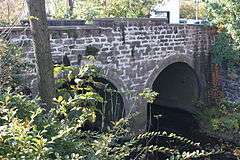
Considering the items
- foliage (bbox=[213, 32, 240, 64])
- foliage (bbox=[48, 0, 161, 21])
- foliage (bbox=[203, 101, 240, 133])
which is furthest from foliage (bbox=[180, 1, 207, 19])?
foliage (bbox=[203, 101, 240, 133])

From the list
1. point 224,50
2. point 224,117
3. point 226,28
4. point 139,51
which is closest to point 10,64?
point 139,51

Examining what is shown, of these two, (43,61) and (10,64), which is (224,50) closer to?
(10,64)

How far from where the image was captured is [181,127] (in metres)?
13.4

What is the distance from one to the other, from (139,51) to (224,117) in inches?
146

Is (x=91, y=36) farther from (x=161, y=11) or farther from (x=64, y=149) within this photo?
(x=161, y=11)

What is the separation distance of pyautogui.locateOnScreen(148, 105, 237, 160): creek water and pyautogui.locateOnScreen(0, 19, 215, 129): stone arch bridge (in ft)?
1.78

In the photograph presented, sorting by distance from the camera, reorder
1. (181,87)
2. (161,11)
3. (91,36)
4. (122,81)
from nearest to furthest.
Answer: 1. (91,36)
2. (122,81)
3. (181,87)
4. (161,11)

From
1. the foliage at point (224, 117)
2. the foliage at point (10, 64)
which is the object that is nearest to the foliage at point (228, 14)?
the foliage at point (224, 117)

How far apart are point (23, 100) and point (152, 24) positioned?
803 centimetres

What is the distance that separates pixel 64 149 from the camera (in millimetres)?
2953

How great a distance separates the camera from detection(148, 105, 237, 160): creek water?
36.4ft

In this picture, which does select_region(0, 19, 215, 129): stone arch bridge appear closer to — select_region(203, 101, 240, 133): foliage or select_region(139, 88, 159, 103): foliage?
select_region(203, 101, 240, 133): foliage

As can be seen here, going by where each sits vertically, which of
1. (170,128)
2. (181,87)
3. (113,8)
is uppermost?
(113,8)

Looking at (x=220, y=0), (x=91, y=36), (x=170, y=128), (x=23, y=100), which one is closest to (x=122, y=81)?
(x=91, y=36)
